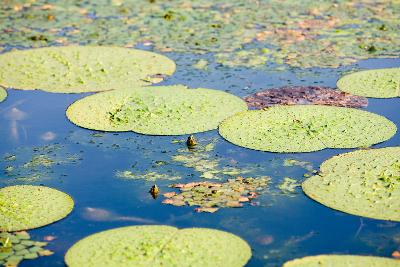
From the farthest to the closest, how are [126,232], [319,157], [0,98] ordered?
[0,98], [319,157], [126,232]

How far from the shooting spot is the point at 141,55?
5.94 m

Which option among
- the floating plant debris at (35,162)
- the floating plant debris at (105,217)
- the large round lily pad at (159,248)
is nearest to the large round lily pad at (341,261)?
the large round lily pad at (159,248)

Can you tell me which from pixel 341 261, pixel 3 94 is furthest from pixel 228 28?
pixel 341 261

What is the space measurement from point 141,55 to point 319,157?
2.16 m

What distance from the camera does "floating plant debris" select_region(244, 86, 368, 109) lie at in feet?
16.5

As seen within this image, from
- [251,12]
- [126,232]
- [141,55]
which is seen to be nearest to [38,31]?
[141,55]

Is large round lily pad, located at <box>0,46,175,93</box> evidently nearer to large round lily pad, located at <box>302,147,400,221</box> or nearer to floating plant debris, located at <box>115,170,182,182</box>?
floating plant debris, located at <box>115,170,182,182</box>

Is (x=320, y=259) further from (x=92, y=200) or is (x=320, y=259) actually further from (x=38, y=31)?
(x=38, y=31)

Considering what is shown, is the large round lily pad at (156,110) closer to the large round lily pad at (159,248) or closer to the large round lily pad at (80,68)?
the large round lily pad at (80,68)

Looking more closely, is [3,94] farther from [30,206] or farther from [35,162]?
[30,206]

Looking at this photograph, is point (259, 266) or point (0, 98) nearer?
point (259, 266)

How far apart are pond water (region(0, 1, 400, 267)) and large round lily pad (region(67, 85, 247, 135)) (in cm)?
7

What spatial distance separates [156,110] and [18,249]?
1717mm

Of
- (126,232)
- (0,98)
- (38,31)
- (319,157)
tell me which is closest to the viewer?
(126,232)
